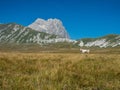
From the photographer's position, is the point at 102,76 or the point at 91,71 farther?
the point at 91,71

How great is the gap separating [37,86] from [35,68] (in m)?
4.24

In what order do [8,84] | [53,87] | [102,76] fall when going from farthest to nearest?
1. [102,76]
2. [8,84]
3. [53,87]

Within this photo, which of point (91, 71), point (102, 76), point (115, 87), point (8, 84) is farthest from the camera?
point (91, 71)

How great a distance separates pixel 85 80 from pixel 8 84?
2.99 metres

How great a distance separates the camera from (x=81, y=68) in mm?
10711

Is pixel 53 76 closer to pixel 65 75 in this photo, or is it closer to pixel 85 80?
pixel 65 75

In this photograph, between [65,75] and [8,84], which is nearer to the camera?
[8,84]

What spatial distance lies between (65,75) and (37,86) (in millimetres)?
2155

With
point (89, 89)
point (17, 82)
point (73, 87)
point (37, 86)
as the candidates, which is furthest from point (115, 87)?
point (17, 82)

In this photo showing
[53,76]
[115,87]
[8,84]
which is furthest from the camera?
[53,76]

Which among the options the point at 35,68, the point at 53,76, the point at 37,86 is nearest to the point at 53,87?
the point at 37,86

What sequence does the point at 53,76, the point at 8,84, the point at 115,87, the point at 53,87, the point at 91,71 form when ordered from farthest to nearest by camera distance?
the point at 91,71 < the point at 53,76 < the point at 115,87 < the point at 8,84 < the point at 53,87

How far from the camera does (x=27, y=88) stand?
6.21 meters

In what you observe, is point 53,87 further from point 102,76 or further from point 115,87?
point 102,76
